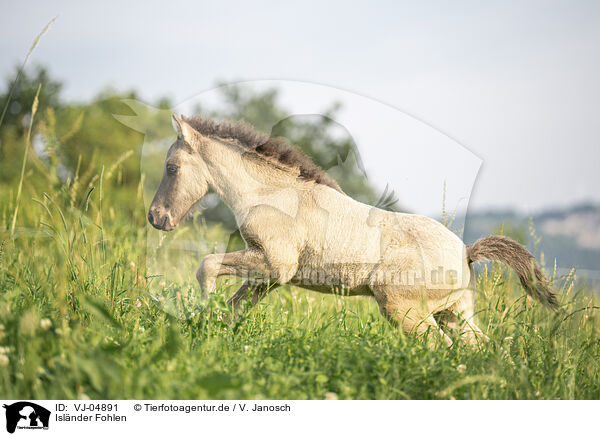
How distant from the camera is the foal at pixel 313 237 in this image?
3.75 m

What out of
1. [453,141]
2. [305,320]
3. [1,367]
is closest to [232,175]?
[305,320]

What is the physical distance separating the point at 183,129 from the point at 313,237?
1342 mm

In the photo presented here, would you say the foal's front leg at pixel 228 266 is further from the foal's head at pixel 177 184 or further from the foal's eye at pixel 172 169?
the foal's eye at pixel 172 169

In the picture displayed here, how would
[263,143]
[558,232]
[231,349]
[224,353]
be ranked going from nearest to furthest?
1. [224,353]
2. [231,349]
3. [263,143]
4. [558,232]

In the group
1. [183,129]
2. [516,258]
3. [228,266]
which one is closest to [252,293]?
[228,266]

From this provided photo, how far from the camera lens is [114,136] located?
24062mm

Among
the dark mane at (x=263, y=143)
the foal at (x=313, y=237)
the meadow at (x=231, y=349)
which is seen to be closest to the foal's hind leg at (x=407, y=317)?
the foal at (x=313, y=237)

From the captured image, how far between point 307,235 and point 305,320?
2.80 ft

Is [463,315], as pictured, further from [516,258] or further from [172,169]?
[172,169]

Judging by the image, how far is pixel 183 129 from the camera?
147 inches
